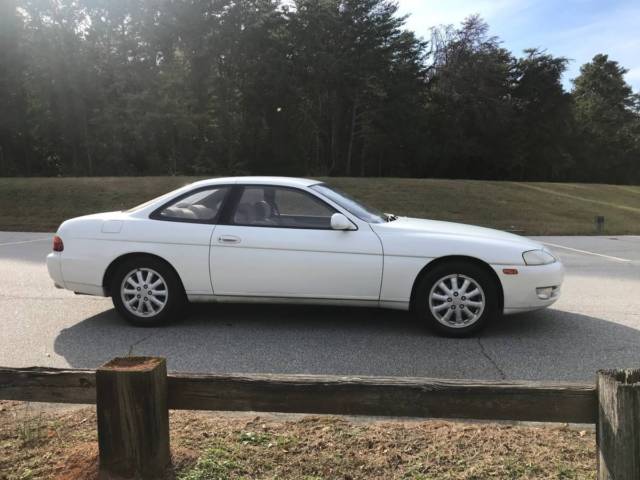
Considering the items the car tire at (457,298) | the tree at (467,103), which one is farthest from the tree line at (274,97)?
the car tire at (457,298)

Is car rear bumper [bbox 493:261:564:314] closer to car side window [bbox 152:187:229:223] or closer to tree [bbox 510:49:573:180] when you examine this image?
car side window [bbox 152:187:229:223]

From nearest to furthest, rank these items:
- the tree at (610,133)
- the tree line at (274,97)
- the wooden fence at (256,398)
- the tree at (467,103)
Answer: the wooden fence at (256,398), the tree line at (274,97), the tree at (467,103), the tree at (610,133)

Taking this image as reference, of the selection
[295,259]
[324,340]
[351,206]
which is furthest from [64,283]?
[351,206]

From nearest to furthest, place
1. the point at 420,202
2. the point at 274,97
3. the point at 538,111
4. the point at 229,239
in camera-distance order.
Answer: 1. the point at 229,239
2. the point at 420,202
3. the point at 274,97
4. the point at 538,111

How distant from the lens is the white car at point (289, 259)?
4867mm

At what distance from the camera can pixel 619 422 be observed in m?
2.05

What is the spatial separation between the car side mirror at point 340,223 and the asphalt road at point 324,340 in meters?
1.01

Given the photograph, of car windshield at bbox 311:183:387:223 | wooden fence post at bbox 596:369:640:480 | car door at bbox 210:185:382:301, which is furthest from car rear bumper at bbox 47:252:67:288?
wooden fence post at bbox 596:369:640:480

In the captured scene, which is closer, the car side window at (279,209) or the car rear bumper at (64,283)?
the car side window at (279,209)

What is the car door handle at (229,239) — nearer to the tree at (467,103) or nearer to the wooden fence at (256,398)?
the wooden fence at (256,398)

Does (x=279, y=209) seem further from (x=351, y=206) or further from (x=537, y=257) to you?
(x=537, y=257)

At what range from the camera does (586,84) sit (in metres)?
70.2

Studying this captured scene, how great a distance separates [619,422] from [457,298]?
2.82 m

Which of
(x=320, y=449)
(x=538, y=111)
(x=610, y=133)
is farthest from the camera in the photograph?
(x=610, y=133)
